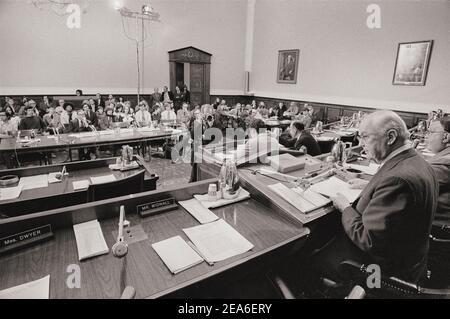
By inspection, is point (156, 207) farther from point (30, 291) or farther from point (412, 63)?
point (412, 63)

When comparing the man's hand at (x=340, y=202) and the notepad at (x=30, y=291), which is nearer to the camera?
the notepad at (x=30, y=291)

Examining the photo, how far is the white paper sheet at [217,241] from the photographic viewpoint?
4.65 feet

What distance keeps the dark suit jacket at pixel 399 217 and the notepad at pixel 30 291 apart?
1579 mm

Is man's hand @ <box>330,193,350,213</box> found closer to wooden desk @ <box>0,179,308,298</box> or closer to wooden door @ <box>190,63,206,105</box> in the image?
wooden desk @ <box>0,179,308,298</box>

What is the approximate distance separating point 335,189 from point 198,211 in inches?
42.0

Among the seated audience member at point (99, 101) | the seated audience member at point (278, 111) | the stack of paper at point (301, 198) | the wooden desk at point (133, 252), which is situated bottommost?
the wooden desk at point (133, 252)

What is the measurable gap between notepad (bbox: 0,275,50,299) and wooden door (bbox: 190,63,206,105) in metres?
11.4

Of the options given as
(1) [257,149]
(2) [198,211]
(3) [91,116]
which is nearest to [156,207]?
(2) [198,211]

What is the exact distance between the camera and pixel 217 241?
5.00 ft

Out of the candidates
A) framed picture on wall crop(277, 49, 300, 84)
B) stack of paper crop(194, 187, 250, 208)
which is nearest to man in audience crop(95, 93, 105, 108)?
framed picture on wall crop(277, 49, 300, 84)

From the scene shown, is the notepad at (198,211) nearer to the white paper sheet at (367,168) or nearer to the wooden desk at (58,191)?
the wooden desk at (58,191)

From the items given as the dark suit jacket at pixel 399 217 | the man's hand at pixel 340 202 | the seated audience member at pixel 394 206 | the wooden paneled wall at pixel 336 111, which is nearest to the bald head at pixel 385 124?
the seated audience member at pixel 394 206

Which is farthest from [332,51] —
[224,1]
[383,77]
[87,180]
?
[87,180]
